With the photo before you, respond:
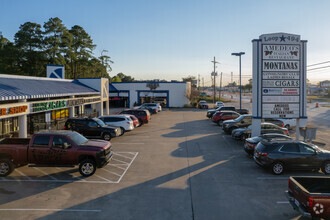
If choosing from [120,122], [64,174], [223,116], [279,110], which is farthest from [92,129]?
[223,116]

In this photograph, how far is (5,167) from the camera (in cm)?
1162

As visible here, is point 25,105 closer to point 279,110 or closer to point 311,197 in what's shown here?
point 279,110

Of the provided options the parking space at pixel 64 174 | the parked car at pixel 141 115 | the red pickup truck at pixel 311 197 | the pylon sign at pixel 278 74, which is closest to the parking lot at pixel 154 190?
the parking space at pixel 64 174

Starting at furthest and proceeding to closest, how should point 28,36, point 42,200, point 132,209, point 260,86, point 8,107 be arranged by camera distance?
point 28,36
point 260,86
point 8,107
point 42,200
point 132,209

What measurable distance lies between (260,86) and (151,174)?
8837 mm

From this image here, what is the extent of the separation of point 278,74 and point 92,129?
42.5ft

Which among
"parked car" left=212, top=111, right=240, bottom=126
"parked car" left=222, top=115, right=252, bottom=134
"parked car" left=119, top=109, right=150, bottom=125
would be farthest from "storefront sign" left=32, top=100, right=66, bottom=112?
"parked car" left=212, top=111, right=240, bottom=126

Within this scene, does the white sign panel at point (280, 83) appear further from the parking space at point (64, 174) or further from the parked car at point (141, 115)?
the parked car at point (141, 115)

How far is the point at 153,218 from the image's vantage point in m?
7.87

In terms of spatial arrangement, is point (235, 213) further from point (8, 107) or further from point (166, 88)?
point (166, 88)

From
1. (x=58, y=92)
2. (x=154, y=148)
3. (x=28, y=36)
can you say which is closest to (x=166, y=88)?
(x=28, y=36)

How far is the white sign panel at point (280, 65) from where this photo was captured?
16.5 m

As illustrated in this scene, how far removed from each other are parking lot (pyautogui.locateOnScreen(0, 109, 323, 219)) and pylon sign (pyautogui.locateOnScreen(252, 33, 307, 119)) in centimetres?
369

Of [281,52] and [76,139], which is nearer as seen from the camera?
[76,139]
